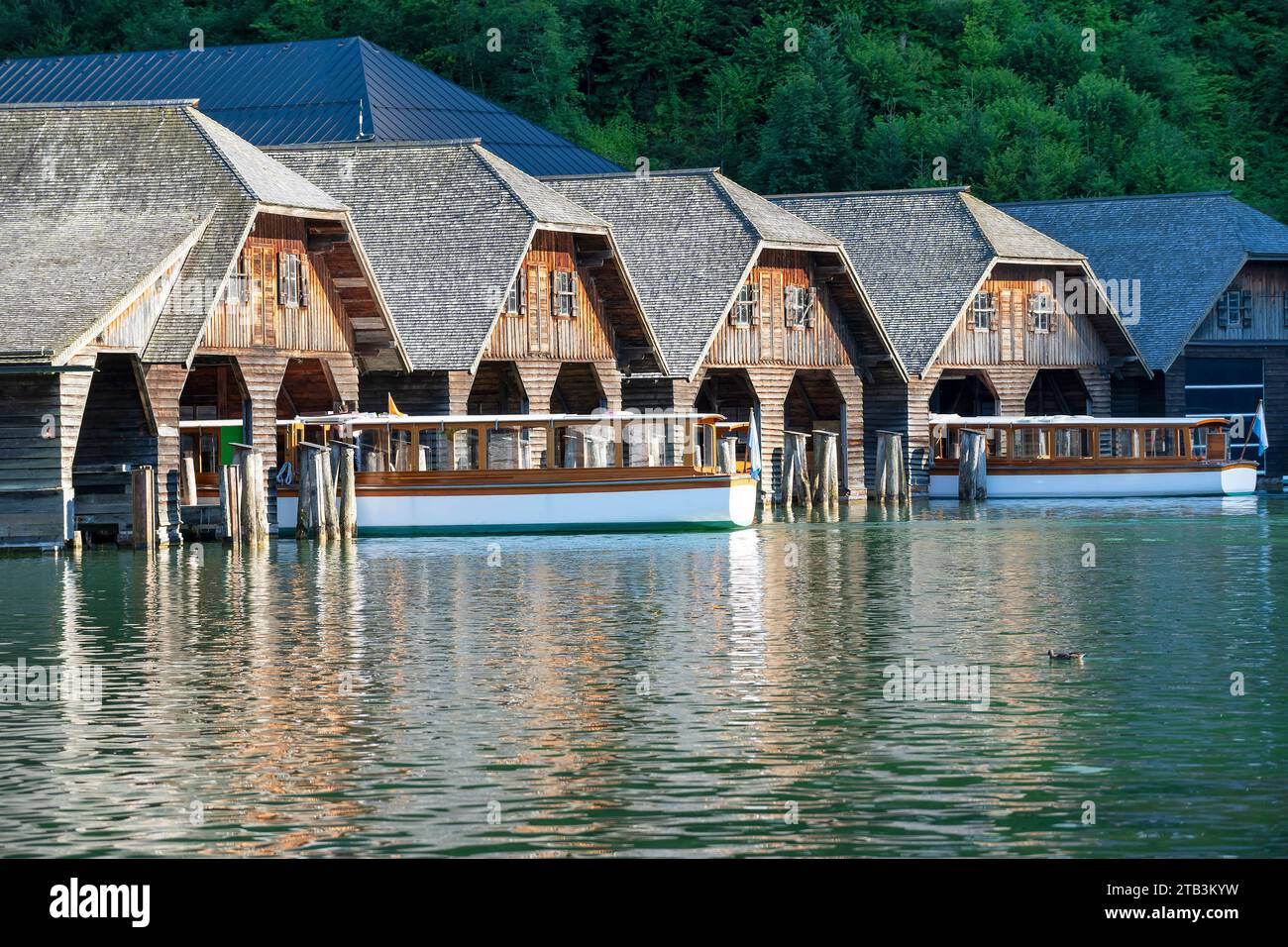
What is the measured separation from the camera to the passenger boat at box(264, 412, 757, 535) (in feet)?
155

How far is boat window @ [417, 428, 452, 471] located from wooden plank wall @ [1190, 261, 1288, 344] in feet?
99.2

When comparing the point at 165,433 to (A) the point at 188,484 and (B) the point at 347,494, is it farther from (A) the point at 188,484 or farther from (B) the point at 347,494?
(A) the point at 188,484

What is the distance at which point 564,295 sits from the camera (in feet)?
183

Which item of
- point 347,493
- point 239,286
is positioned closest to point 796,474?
point 347,493

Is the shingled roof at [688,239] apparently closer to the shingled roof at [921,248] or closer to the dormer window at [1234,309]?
the shingled roof at [921,248]

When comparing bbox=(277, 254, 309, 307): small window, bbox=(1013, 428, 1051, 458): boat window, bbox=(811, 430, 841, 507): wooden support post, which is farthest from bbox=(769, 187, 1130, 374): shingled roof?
bbox=(277, 254, 309, 307): small window

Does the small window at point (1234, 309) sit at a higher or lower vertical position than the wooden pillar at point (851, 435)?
higher

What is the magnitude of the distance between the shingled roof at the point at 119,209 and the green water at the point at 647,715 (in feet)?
25.4

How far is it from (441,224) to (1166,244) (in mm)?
28035

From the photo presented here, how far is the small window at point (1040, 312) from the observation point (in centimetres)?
6906

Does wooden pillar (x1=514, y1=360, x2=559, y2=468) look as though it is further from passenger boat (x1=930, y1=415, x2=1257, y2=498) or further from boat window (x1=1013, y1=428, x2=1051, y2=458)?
boat window (x1=1013, y1=428, x2=1051, y2=458)

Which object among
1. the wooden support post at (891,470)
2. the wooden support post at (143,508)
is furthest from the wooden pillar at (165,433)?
the wooden support post at (891,470)
